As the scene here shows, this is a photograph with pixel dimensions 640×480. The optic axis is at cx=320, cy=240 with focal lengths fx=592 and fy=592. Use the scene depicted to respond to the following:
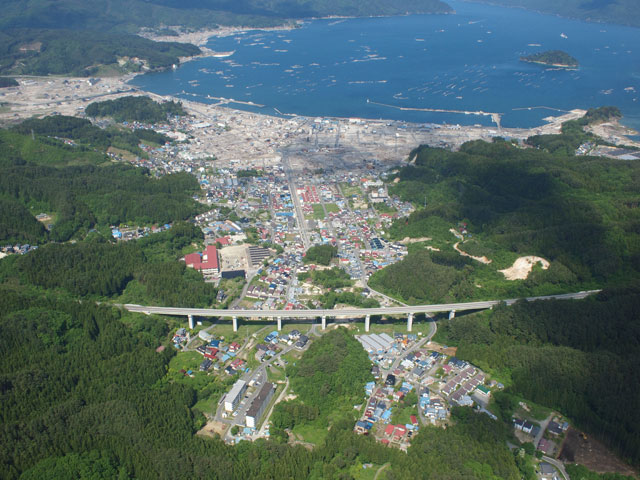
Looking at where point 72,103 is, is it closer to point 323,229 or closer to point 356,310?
point 323,229

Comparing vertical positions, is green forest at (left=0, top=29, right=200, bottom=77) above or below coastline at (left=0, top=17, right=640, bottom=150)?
above

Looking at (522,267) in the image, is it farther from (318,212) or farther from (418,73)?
(418,73)

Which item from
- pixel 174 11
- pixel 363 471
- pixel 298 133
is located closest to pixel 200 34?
pixel 174 11

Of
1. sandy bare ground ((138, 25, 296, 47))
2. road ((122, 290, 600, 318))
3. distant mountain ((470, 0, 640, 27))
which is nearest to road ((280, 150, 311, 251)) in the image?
road ((122, 290, 600, 318))

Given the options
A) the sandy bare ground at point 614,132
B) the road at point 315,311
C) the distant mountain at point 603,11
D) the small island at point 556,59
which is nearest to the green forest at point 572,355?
the road at point 315,311

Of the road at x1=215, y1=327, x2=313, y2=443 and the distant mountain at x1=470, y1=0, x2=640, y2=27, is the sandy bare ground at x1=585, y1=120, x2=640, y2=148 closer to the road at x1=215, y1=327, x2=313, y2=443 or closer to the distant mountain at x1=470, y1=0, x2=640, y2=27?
the road at x1=215, y1=327, x2=313, y2=443

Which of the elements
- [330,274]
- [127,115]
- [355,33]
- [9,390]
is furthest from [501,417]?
[355,33]
